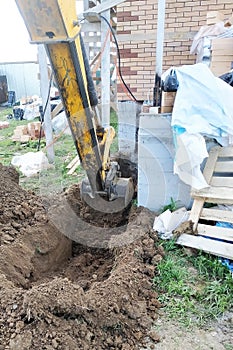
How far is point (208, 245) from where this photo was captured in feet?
10.7

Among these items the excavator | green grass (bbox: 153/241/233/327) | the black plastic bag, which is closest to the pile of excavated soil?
green grass (bbox: 153/241/233/327)

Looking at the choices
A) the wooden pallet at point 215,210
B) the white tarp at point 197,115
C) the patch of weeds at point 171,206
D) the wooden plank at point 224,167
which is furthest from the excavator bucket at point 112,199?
the wooden plank at point 224,167

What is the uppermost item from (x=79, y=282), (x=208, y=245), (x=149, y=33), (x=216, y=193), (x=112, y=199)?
(x=149, y=33)

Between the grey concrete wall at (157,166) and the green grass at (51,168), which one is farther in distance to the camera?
the green grass at (51,168)

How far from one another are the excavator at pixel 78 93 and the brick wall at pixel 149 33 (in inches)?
117

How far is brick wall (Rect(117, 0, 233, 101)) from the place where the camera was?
5.72m

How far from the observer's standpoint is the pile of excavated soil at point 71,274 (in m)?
2.27

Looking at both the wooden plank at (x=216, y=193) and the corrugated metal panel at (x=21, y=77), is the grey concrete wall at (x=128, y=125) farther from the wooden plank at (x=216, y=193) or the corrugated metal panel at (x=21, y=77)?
the corrugated metal panel at (x=21, y=77)

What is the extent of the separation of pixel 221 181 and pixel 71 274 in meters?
2.03

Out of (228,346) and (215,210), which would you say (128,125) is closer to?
(215,210)

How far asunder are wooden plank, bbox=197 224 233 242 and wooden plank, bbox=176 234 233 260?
0.28 feet

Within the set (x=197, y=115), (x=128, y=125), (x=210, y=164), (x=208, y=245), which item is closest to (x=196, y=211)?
(x=208, y=245)

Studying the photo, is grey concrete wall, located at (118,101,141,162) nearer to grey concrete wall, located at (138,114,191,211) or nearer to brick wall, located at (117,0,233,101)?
brick wall, located at (117,0,233,101)

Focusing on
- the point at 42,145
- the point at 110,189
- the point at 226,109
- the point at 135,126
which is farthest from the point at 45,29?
the point at 42,145
